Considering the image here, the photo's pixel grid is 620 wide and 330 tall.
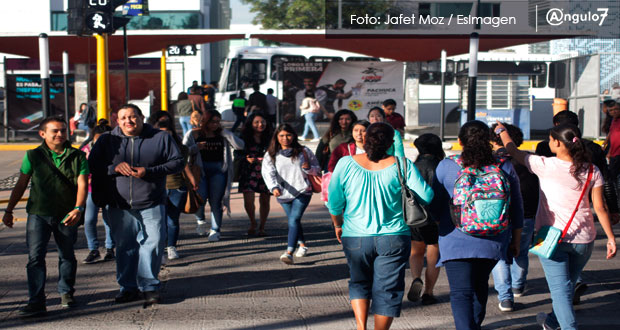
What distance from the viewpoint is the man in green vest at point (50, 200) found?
624 centimetres

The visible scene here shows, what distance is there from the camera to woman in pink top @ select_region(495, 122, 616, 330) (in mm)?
5332

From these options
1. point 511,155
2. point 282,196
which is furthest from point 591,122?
point 511,155

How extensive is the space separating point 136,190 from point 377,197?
2.39 m

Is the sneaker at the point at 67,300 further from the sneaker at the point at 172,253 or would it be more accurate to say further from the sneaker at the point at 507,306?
the sneaker at the point at 507,306

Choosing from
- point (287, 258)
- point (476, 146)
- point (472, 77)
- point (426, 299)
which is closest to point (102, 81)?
point (287, 258)

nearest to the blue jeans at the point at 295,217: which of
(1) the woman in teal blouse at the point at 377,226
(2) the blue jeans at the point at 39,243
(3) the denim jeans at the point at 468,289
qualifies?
(2) the blue jeans at the point at 39,243

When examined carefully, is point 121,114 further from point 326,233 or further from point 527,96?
point 527,96

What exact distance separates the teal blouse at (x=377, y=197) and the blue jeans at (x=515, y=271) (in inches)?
56.1

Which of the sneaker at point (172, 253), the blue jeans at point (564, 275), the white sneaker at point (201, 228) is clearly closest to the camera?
the blue jeans at point (564, 275)

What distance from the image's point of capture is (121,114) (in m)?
6.58

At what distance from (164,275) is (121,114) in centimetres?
199

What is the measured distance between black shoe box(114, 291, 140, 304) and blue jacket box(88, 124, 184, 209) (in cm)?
78

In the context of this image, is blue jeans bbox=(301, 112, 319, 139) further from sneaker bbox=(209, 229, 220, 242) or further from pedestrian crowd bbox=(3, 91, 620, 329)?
sneaker bbox=(209, 229, 220, 242)

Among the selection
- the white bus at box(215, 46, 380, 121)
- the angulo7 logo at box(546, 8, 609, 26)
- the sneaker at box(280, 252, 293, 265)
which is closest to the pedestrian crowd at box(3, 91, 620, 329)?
the sneaker at box(280, 252, 293, 265)
